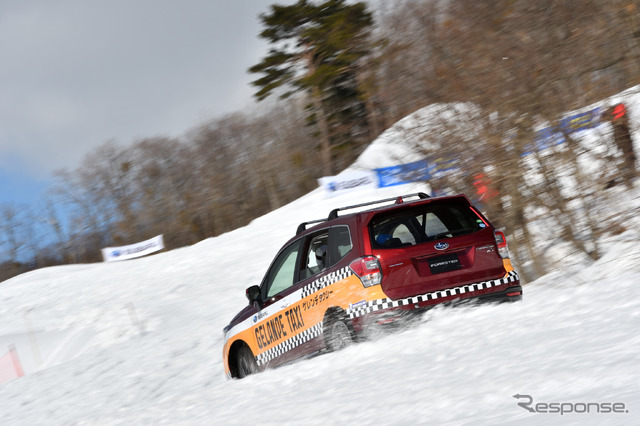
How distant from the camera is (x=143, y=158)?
2633 inches

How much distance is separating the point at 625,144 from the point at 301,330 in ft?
16.0

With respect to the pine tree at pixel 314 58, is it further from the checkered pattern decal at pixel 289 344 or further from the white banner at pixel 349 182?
the checkered pattern decal at pixel 289 344

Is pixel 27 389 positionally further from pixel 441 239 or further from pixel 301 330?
pixel 441 239

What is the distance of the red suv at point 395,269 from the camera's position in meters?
6.66

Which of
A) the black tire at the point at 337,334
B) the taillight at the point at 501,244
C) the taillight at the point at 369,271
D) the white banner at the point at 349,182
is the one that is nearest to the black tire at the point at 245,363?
the black tire at the point at 337,334

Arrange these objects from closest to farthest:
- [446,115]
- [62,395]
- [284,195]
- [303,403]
A: [303,403], [446,115], [62,395], [284,195]

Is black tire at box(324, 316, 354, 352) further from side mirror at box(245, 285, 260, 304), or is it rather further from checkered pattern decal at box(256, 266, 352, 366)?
side mirror at box(245, 285, 260, 304)

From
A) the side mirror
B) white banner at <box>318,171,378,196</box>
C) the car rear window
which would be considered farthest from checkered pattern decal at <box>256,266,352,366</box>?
white banner at <box>318,171,378,196</box>

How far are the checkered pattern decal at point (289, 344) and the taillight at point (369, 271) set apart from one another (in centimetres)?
85

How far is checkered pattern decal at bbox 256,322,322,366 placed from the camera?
24.1 feet

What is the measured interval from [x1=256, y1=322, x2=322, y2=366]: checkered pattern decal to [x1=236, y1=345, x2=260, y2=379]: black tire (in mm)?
158

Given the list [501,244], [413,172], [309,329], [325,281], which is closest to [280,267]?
[309,329]

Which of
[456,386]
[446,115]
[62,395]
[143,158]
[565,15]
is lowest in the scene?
[62,395]

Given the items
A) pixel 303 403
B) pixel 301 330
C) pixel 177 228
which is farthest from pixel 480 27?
pixel 177 228
